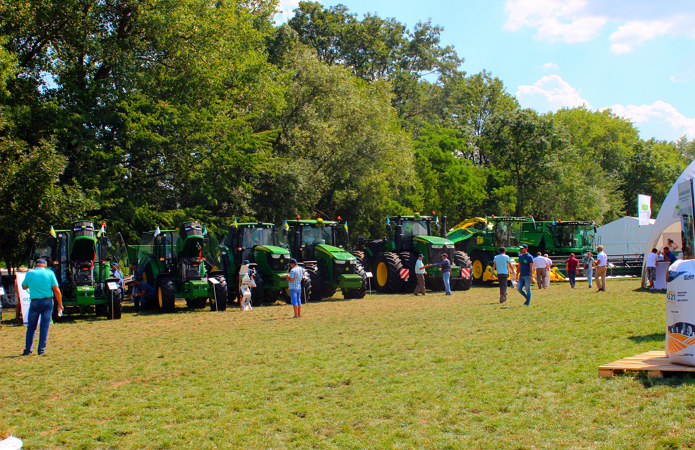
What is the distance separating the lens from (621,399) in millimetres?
5406

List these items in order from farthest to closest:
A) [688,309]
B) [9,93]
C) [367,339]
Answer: [9,93] → [367,339] → [688,309]

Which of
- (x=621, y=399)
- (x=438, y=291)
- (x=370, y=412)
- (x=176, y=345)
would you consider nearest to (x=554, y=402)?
(x=621, y=399)

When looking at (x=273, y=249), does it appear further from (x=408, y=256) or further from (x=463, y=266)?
(x=463, y=266)

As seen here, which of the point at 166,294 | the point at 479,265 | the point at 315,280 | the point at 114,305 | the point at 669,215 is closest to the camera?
the point at 114,305

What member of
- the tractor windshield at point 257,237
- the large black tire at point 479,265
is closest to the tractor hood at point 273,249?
the tractor windshield at point 257,237

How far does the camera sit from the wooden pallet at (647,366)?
19.3 ft

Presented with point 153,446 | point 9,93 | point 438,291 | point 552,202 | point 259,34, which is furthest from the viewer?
point 552,202

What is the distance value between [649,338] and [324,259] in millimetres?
11590

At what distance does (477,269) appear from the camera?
24047 millimetres

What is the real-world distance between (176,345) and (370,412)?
554cm

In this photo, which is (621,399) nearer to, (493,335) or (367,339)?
(493,335)

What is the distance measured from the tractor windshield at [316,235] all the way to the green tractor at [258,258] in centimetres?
100

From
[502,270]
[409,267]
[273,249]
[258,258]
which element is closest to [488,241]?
[409,267]

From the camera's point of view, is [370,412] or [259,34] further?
[259,34]
